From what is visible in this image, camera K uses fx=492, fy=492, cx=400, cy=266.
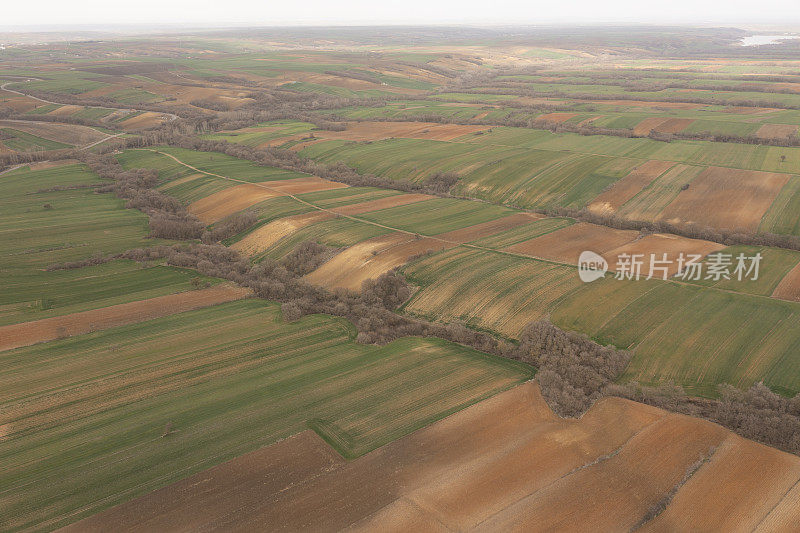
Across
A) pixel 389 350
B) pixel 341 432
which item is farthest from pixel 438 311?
pixel 341 432

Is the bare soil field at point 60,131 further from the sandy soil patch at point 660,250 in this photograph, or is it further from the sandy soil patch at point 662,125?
the sandy soil patch at point 662,125

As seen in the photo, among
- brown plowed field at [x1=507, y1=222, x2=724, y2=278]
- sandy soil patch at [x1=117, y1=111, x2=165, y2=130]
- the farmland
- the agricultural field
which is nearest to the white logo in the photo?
the agricultural field

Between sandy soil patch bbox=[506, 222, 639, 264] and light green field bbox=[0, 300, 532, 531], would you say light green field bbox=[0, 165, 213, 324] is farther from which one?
sandy soil patch bbox=[506, 222, 639, 264]

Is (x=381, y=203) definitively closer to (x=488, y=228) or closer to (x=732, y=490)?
(x=488, y=228)

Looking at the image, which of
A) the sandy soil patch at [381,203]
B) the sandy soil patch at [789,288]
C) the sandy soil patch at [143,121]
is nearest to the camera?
the sandy soil patch at [789,288]

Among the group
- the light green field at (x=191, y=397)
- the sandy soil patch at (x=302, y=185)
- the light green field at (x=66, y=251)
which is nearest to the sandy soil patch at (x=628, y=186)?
the light green field at (x=191, y=397)

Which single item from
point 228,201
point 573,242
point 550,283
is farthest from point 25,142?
point 550,283
